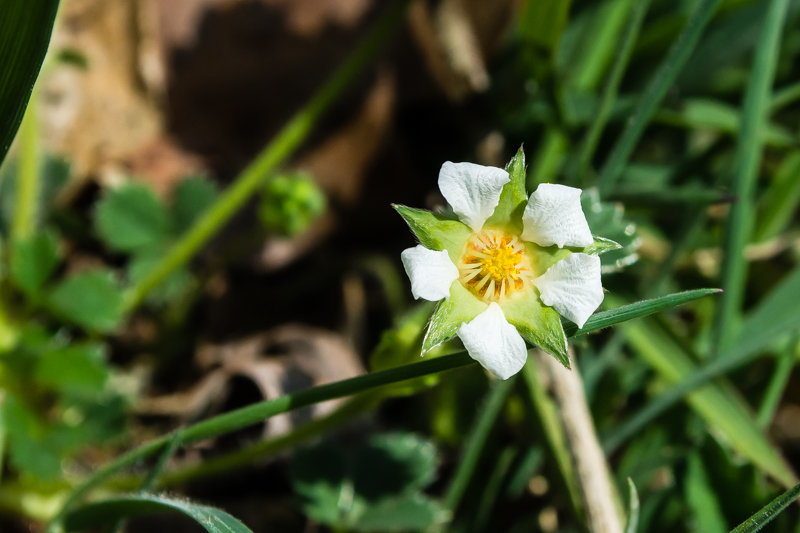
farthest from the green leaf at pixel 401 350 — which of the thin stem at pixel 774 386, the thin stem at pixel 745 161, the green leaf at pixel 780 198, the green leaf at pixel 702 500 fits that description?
the green leaf at pixel 780 198

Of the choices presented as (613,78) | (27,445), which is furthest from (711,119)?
(27,445)

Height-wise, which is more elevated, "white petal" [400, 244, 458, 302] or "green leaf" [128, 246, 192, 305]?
"green leaf" [128, 246, 192, 305]

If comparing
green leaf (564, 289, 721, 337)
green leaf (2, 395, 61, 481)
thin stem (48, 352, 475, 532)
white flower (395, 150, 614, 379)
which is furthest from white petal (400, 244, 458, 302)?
green leaf (2, 395, 61, 481)

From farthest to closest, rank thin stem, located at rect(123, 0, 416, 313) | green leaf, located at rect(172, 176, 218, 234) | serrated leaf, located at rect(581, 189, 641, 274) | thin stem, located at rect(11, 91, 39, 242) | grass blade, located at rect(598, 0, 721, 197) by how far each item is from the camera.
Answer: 1. green leaf, located at rect(172, 176, 218, 234)
2. thin stem, located at rect(123, 0, 416, 313)
3. thin stem, located at rect(11, 91, 39, 242)
4. grass blade, located at rect(598, 0, 721, 197)
5. serrated leaf, located at rect(581, 189, 641, 274)

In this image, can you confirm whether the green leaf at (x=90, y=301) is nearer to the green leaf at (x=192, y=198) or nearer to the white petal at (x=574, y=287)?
the green leaf at (x=192, y=198)

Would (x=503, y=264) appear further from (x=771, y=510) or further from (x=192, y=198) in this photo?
(x=192, y=198)

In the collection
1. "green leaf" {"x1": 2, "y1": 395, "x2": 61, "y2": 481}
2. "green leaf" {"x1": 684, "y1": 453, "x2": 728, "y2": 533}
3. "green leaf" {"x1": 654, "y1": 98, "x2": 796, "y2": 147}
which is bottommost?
"green leaf" {"x1": 684, "y1": 453, "x2": 728, "y2": 533}

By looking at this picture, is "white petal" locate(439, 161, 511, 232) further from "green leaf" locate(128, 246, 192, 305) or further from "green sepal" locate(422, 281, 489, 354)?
"green leaf" locate(128, 246, 192, 305)
